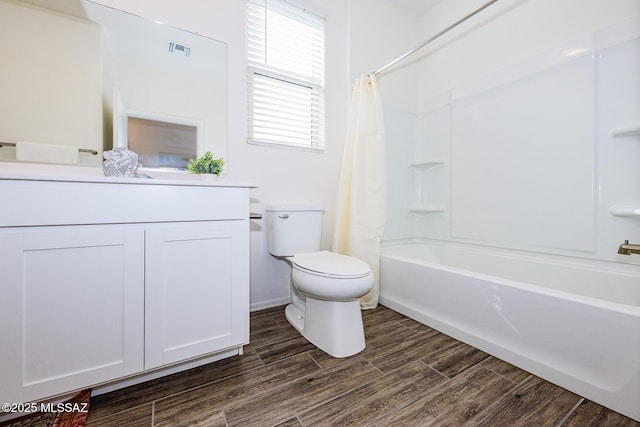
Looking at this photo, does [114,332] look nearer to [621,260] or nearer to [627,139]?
[621,260]

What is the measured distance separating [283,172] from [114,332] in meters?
1.30

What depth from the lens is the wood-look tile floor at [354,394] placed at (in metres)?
0.94

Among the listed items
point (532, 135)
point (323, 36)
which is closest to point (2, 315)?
point (323, 36)

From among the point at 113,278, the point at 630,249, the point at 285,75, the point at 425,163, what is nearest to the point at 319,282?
the point at 113,278

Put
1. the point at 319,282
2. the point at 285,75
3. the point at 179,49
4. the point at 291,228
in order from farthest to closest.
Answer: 1. the point at 285,75
2. the point at 291,228
3. the point at 179,49
4. the point at 319,282

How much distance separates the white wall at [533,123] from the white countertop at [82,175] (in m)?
1.79

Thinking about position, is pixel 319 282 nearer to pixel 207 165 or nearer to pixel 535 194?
pixel 207 165

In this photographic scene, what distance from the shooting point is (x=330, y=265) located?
4.64 feet

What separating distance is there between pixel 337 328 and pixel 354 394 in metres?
0.32

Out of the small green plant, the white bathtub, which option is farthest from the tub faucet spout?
the small green plant

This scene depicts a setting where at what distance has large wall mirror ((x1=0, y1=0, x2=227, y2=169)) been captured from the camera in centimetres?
123

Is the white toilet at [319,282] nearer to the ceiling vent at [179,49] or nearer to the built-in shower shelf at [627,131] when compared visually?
the ceiling vent at [179,49]

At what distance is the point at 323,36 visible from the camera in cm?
208

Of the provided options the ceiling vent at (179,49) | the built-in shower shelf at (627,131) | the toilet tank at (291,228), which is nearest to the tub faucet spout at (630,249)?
the built-in shower shelf at (627,131)
